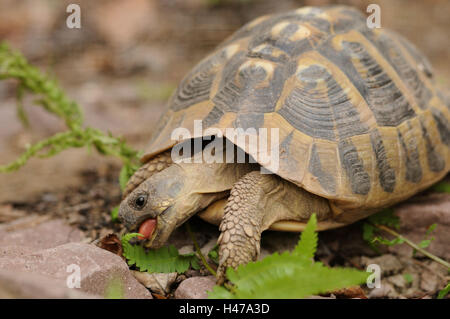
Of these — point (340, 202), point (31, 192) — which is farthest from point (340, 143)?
point (31, 192)

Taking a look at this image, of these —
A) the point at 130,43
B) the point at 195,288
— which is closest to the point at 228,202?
the point at 195,288

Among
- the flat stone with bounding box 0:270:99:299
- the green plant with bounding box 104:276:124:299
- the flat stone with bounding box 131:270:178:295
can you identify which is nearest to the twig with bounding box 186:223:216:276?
the flat stone with bounding box 131:270:178:295

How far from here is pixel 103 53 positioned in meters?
7.59

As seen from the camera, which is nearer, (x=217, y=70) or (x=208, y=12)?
(x=217, y=70)

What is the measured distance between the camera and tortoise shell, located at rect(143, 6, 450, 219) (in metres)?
2.32

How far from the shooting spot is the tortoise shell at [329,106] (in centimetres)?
232

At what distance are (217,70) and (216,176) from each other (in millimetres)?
717

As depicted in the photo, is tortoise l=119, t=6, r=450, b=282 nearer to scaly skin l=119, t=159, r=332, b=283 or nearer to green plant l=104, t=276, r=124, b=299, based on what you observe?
scaly skin l=119, t=159, r=332, b=283

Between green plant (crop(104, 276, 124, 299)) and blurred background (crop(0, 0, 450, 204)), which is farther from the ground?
blurred background (crop(0, 0, 450, 204))

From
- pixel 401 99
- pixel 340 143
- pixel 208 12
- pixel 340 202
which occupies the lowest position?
pixel 340 202

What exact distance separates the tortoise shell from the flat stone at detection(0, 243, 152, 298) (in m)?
0.73

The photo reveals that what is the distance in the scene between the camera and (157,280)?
2170 millimetres

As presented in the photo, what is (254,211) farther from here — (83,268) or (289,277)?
(83,268)
